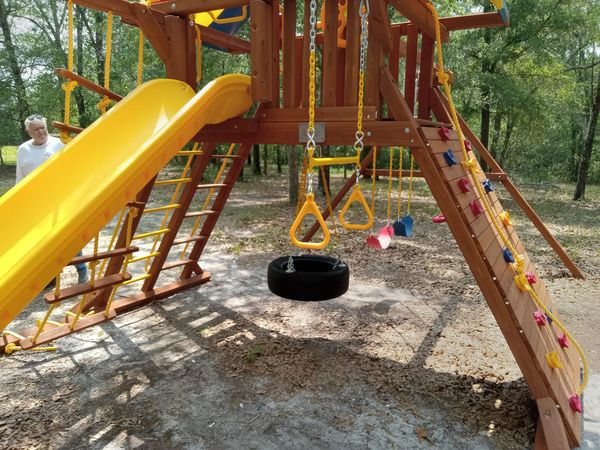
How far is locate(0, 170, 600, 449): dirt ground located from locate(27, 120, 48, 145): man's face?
178 centimetres

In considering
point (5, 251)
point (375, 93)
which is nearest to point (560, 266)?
point (375, 93)

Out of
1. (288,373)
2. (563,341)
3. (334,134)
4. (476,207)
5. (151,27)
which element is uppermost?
(151,27)

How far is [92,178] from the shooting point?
272 centimetres

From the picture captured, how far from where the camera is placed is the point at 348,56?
3.03 m

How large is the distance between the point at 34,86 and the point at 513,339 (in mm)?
23817

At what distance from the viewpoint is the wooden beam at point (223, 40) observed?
14.1 ft

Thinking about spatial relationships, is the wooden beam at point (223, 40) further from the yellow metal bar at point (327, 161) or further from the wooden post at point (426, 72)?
the yellow metal bar at point (327, 161)

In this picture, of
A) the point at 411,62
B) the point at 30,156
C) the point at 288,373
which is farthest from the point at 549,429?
the point at 30,156

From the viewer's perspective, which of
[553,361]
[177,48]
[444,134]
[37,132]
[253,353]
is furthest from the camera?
[37,132]

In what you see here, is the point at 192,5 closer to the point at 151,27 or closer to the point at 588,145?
the point at 151,27

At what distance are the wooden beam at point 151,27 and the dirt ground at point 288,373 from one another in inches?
102

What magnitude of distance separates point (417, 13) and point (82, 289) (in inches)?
124

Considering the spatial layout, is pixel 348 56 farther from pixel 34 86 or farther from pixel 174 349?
pixel 34 86

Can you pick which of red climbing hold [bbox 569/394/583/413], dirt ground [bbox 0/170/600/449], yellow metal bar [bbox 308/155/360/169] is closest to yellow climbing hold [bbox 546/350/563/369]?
red climbing hold [bbox 569/394/583/413]
